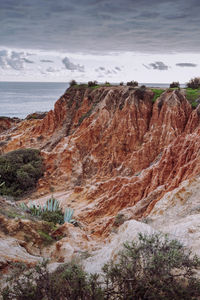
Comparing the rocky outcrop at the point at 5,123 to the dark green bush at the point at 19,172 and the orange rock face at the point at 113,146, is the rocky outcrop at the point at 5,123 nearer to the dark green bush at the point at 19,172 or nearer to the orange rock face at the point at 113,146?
the orange rock face at the point at 113,146

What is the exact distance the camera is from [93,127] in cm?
2433

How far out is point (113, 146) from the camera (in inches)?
901

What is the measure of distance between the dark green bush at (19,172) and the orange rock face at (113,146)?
0.90m

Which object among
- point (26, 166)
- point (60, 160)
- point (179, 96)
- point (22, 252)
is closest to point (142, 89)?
point (179, 96)

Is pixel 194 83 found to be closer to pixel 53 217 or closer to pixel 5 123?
pixel 53 217

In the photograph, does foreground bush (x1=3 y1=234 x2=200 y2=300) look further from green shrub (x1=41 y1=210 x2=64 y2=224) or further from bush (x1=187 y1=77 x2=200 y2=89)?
bush (x1=187 y1=77 x2=200 y2=89)

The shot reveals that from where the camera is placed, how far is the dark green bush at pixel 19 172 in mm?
20541

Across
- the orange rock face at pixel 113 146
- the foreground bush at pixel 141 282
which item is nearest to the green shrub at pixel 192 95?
the orange rock face at pixel 113 146

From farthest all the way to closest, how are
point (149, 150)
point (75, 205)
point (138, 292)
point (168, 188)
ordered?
point (149, 150) < point (75, 205) < point (168, 188) < point (138, 292)

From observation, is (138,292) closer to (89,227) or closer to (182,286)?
(182,286)

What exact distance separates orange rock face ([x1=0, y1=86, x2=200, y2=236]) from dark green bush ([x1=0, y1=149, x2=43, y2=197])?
900 mm

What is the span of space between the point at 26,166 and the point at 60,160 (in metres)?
3.23

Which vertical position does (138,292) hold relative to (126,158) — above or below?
above

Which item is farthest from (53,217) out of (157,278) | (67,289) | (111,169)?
(157,278)
